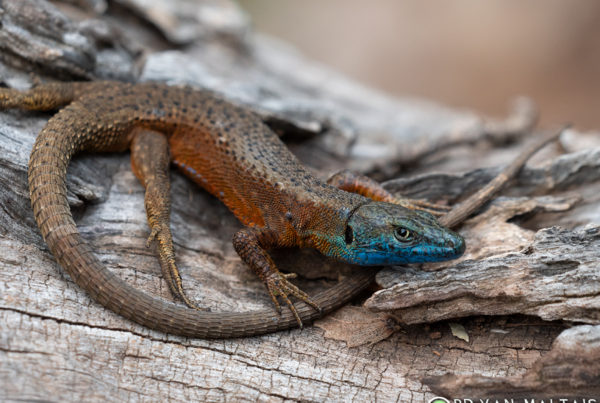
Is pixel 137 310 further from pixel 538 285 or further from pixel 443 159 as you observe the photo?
pixel 443 159

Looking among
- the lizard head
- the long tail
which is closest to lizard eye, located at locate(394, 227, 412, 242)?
the lizard head

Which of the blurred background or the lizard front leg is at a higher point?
the blurred background

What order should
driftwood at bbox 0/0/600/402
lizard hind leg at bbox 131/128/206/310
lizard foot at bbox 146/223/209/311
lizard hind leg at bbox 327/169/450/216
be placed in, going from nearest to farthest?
driftwood at bbox 0/0/600/402
lizard foot at bbox 146/223/209/311
lizard hind leg at bbox 131/128/206/310
lizard hind leg at bbox 327/169/450/216

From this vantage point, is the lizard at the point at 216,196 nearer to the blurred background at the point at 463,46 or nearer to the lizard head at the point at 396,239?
the lizard head at the point at 396,239

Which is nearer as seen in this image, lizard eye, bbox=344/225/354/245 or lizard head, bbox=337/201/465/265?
lizard head, bbox=337/201/465/265

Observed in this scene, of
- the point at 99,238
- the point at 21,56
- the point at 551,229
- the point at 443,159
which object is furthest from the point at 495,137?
the point at 21,56

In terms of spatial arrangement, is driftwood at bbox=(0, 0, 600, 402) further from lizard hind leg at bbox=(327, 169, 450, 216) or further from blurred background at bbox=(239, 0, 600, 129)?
blurred background at bbox=(239, 0, 600, 129)

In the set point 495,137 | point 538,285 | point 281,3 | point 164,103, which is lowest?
point 538,285

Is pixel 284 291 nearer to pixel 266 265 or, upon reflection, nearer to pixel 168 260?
pixel 266 265
